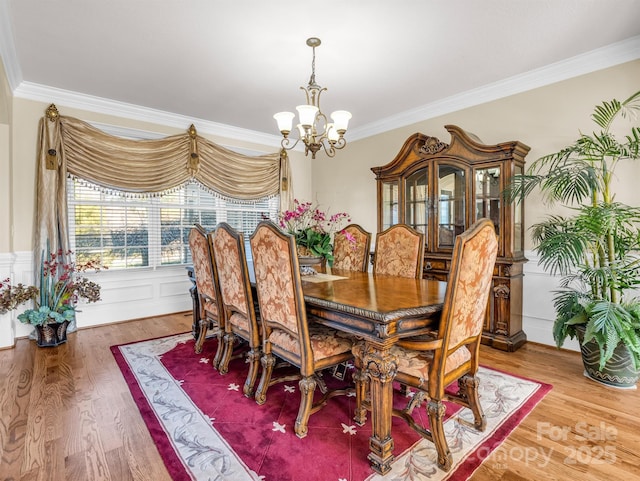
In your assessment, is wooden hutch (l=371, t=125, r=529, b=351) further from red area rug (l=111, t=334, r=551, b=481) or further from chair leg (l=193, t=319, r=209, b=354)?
chair leg (l=193, t=319, r=209, b=354)

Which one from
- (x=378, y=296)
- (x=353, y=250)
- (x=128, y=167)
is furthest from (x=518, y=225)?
(x=128, y=167)

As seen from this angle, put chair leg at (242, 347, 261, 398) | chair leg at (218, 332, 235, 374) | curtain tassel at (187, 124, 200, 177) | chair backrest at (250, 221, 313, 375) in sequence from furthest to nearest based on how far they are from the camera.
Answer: curtain tassel at (187, 124, 200, 177) < chair leg at (218, 332, 235, 374) < chair leg at (242, 347, 261, 398) < chair backrest at (250, 221, 313, 375)

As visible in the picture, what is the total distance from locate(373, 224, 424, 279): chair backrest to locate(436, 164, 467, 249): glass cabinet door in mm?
886

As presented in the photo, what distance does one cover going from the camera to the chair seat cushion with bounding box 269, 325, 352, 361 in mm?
1871

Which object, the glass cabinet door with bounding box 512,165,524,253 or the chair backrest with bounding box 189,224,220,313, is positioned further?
the glass cabinet door with bounding box 512,165,524,253

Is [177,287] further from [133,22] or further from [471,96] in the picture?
[471,96]

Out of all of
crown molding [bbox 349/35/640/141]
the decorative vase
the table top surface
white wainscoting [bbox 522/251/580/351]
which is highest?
crown molding [bbox 349/35/640/141]

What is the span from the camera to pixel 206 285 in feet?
9.20

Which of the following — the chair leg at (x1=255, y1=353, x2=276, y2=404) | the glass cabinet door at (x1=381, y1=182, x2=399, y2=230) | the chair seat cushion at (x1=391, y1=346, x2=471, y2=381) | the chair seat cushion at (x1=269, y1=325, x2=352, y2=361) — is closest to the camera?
the chair seat cushion at (x1=391, y1=346, x2=471, y2=381)

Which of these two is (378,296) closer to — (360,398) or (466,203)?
(360,398)

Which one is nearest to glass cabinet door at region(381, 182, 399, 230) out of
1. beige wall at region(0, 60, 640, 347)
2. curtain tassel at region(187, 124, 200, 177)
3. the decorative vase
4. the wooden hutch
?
the wooden hutch

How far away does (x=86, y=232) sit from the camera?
12.7 feet

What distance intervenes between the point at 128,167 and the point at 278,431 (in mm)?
3484

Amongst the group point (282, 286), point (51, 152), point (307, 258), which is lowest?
point (282, 286)
